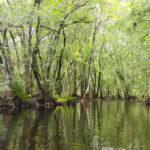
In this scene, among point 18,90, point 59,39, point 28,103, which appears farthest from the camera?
point 59,39

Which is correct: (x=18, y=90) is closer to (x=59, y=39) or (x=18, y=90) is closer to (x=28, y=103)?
(x=28, y=103)

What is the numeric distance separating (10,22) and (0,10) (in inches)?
43.9

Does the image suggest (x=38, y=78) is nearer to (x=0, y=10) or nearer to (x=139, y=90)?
(x=0, y=10)

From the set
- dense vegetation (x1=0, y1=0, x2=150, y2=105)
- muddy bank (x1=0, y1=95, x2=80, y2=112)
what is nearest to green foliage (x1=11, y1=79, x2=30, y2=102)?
dense vegetation (x1=0, y1=0, x2=150, y2=105)

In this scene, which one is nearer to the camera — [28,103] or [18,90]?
[18,90]

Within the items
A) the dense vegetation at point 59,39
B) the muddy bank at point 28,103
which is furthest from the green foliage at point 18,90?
the muddy bank at point 28,103

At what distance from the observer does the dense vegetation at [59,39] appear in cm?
1268

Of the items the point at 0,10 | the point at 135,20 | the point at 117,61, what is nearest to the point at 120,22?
the point at 135,20

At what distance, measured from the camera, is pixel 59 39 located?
24.3 metres

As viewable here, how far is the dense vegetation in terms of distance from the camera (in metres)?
12.7

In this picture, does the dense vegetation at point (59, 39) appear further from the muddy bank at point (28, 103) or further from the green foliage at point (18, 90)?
the muddy bank at point (28, 103)

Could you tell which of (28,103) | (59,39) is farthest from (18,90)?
(59,39)

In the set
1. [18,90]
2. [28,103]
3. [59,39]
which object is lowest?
[28,103]

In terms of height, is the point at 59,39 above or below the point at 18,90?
above
